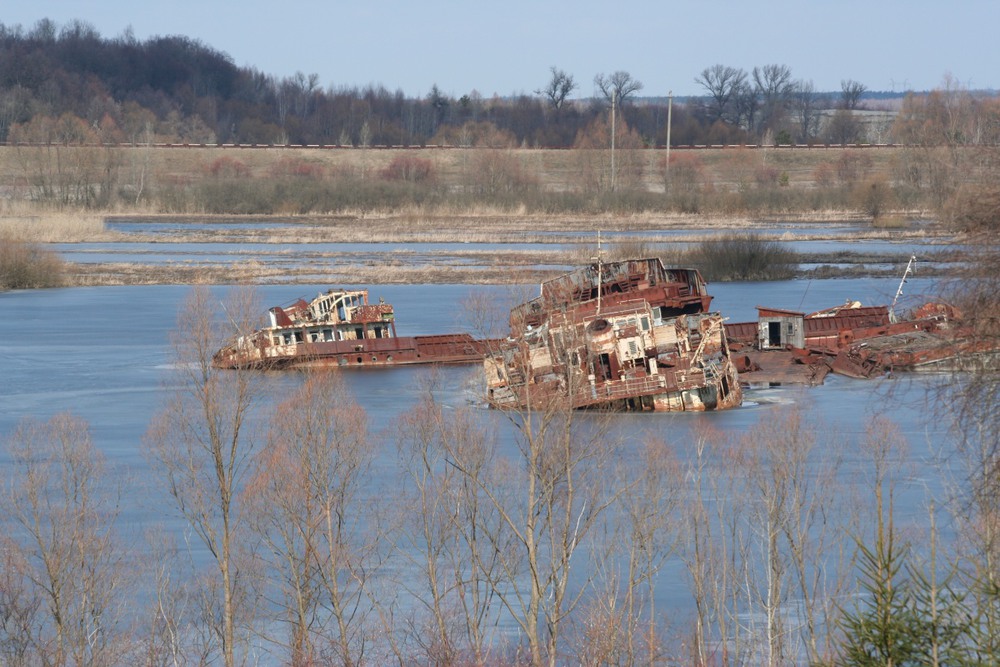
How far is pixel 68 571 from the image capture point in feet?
63.2

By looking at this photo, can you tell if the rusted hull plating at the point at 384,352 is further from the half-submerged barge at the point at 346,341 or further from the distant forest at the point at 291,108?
the distant forest at the point at 291,108

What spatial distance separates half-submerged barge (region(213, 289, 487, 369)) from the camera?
1673 inches

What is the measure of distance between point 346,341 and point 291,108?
126m

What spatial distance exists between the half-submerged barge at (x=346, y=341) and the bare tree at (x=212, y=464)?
1190 centimetres

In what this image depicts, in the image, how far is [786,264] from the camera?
6347cm

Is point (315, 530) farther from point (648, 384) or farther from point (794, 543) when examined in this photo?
point (648, 384)

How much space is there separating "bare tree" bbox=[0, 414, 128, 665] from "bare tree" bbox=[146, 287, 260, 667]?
1291 millimetres

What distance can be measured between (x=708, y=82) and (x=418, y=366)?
12742cm

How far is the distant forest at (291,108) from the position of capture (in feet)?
441

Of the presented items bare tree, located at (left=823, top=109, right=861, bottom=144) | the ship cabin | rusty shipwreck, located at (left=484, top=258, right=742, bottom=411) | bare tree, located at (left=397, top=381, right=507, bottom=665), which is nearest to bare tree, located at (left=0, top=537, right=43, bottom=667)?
bare tree, located at (left=397, top=381, right=507, bottom=665)

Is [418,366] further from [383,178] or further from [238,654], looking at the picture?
[383,178]

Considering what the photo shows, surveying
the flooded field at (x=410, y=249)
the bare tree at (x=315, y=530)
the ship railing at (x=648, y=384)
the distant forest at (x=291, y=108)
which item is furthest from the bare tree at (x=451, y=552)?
the distant forest at (x=291, y=108)

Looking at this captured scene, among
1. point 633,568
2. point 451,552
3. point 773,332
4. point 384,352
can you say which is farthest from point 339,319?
point 633,568

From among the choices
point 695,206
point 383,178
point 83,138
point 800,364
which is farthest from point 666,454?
point 83,138
